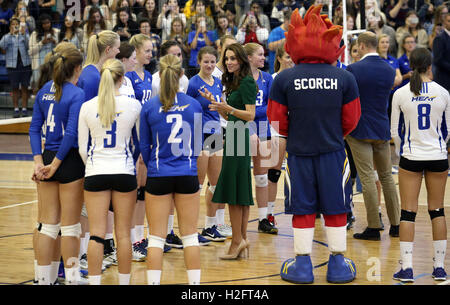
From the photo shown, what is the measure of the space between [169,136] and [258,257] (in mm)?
2039

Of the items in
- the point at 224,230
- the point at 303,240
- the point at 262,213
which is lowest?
the point at 224,230

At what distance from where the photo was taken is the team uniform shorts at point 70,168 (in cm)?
521

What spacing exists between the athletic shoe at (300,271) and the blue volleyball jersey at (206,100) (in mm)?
1800

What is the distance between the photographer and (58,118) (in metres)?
5.22

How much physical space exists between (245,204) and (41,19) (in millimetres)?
8830

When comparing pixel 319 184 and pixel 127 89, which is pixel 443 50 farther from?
pixel 127 89

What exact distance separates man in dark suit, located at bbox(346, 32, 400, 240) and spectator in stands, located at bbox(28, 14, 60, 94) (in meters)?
7.57

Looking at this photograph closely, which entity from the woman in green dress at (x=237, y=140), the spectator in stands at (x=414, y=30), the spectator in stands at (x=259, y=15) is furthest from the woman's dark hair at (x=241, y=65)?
the spectator in stands at (x=414, y=30)

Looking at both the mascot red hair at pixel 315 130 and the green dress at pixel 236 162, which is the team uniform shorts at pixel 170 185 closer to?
the mascot red hair at pixel 315 130

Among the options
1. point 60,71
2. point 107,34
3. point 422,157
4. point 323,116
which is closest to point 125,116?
point 60,71

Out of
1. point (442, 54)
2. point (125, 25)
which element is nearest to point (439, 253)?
point (442, 54)

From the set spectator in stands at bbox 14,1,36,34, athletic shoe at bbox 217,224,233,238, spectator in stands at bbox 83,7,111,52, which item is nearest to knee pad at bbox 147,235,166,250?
athletic shoe at bbox 217,224,233,238

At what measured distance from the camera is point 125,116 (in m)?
5.06

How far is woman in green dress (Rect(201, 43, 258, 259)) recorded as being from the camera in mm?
6188
